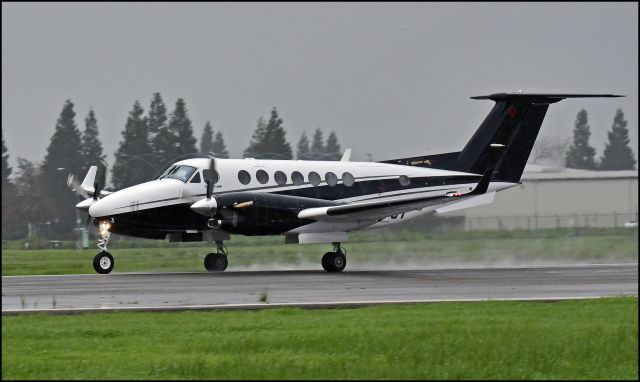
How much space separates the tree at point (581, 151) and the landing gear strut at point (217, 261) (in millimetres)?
14133

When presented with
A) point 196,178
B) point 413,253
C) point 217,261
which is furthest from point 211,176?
point 413,253

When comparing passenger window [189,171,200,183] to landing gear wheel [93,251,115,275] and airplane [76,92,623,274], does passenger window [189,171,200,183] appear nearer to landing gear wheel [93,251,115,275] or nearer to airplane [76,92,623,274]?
airplane [76,92,623,274]

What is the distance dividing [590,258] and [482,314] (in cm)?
1720

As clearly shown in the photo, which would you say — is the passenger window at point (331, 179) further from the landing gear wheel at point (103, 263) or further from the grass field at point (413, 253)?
the landing gear wheel at point (103, 263)

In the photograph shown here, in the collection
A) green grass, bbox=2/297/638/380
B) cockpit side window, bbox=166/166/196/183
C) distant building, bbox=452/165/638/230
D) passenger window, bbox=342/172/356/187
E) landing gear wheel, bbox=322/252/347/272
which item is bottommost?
green grass, bbox=2/297/638/380

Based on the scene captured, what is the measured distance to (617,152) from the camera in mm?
48812

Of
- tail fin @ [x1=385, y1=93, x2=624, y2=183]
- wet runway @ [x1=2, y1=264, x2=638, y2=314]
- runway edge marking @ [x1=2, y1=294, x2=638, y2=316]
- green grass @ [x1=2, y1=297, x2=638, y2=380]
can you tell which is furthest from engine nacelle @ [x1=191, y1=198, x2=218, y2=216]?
green grass @ [x1=2, y1=297, x2=638, y2=380]

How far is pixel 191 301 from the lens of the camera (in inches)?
793

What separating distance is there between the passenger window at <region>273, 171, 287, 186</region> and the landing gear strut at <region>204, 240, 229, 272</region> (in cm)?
256

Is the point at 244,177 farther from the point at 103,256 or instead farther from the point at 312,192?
the point at 103,256

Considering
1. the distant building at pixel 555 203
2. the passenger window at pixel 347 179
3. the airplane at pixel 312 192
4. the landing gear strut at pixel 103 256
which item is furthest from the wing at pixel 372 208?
the landing gear strut at pixel 103 256

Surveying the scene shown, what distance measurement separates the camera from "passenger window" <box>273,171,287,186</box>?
3231 cm

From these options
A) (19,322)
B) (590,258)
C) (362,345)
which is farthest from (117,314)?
(590,258)

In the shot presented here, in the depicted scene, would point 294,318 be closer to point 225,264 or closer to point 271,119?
point 225,264
